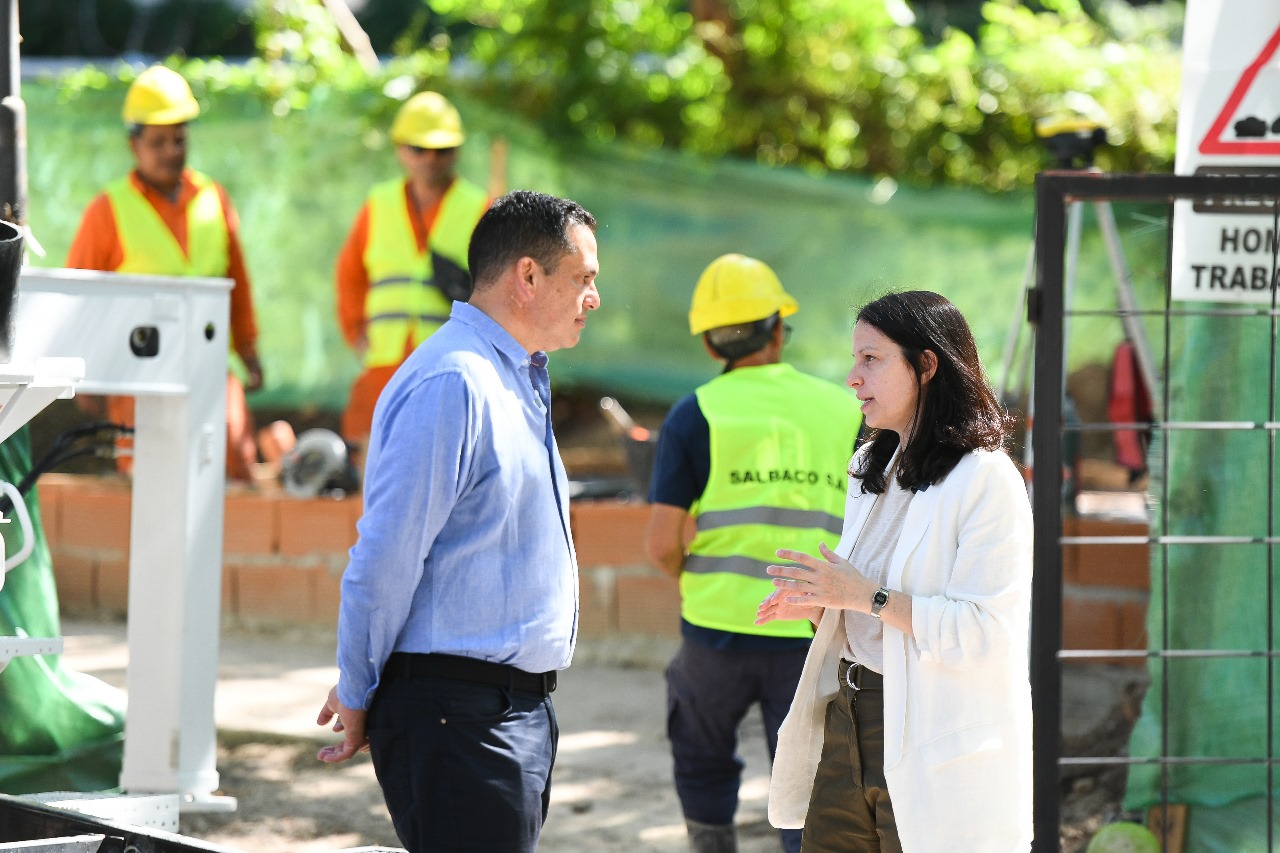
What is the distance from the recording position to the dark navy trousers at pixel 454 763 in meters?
2.95

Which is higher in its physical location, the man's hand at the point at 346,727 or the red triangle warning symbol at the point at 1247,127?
the red triangle warning symbol at the point at 1247,127

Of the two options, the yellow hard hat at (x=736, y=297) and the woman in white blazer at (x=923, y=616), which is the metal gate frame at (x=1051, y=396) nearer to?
the yellow hard hat at (x=736, y=297)

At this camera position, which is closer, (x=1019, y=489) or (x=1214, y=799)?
(x=1019, y=489)

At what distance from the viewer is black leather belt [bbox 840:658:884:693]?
124 inches

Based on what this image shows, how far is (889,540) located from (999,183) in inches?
257

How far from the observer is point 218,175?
935 cm

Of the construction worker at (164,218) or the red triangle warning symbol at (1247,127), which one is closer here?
the red triangle warning symbol at (1247,127)

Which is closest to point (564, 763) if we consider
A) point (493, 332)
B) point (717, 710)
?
point (717, 710)

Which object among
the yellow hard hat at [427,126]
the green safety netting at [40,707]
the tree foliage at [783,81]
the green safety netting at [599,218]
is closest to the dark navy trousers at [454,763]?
the green safety netting at [40,707]

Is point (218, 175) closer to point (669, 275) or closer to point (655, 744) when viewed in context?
point (669, 275)

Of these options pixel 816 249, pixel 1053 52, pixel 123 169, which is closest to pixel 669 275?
pixel 816 249

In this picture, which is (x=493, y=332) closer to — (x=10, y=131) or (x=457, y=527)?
(x=457, y=527)

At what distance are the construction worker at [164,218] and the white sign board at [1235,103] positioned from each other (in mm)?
4686

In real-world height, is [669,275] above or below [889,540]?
above
